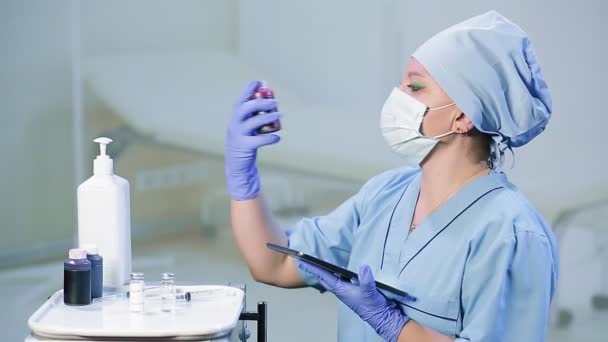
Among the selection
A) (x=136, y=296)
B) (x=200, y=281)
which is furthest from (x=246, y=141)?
(x=200, y=281)

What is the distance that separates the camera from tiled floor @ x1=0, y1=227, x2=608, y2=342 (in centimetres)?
269

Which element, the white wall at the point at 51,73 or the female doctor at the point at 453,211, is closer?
the female doctor at the point at 453,211

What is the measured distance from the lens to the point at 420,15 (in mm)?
2566

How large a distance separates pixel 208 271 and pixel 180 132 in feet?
1.41

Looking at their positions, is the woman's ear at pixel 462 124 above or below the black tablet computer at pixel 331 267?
above

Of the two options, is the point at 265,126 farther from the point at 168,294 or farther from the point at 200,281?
the point at 200,281

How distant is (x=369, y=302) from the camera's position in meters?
1.48

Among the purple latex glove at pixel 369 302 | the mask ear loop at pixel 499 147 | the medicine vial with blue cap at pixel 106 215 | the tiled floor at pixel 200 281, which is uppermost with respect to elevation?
the mask ear loop at pixel 499 147

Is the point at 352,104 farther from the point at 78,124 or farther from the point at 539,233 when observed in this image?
the point at 539,233

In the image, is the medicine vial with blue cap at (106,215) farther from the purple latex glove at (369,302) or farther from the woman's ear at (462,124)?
the woman's ear at (462,124)

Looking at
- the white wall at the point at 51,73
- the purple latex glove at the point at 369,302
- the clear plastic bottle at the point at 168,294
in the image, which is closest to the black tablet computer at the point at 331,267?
the purple latex glove at the point at 369,302

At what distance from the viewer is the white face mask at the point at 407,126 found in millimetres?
1543

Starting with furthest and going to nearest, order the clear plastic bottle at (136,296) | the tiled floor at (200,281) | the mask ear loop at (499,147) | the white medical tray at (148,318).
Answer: the tiled floor at (200,281), the mask ear loop at (499,147), the clear plastic bottle at (136,296), the white medical tray at (148,318)

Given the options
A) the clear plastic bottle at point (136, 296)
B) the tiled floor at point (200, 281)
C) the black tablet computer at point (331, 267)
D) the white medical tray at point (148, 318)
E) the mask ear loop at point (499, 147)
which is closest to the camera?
the white medical tray at point (148, 318)
